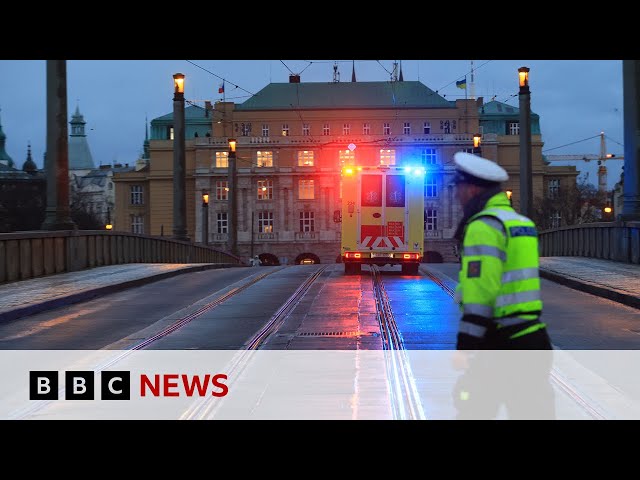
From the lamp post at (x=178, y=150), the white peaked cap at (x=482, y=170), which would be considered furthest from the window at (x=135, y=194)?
the white peaked cap at (x=482, y=170)

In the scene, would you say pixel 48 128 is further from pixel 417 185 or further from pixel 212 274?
pixel 417 185

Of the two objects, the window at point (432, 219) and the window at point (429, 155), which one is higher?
the window at point (429, 155)

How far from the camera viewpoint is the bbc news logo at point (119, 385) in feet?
31.7

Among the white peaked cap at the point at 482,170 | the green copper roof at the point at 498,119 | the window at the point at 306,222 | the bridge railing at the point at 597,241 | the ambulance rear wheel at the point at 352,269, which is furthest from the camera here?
the green copper roof at the point at 498,119

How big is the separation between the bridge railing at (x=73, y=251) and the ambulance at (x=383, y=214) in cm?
699

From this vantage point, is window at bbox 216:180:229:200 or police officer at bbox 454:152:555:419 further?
window at bbox 216:180:229:200

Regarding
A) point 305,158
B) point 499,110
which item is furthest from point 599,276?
point 499,110

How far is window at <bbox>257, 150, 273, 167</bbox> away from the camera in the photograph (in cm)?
9825

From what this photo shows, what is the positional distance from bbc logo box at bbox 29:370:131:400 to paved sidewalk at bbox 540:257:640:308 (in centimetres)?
998

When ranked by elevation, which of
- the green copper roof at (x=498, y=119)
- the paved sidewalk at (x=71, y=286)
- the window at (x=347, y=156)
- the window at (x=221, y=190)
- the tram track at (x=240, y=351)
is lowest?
the tram track at (x=240, y=351)

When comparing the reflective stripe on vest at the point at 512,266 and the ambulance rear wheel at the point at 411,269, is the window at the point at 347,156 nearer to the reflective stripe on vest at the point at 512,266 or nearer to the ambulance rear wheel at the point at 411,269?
the ambulance rear wheel at the point at 411,269

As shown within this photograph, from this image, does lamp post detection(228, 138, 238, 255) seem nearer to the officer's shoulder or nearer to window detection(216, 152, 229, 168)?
the officer's shoulder

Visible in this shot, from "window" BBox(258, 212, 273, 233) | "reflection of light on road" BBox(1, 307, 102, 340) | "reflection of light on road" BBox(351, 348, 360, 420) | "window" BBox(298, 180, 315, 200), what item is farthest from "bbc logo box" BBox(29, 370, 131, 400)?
"window" BBox(258, 212, 273, 233)
